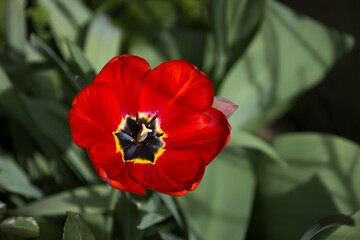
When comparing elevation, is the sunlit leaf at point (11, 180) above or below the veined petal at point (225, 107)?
below

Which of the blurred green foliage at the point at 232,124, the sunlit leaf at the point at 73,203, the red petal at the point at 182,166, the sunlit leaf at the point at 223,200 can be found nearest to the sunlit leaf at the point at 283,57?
the blurred green foliage at the point at 232,124

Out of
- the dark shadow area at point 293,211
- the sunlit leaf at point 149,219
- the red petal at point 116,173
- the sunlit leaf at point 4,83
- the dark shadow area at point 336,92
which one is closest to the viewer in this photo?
the red petal at point 116,173

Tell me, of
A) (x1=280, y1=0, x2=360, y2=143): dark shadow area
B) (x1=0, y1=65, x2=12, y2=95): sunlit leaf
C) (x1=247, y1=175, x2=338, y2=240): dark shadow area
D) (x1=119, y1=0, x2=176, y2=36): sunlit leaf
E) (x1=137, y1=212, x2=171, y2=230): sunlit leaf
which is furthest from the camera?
(x1=280, y1=0, x2=360, y2=143): dark shadow area

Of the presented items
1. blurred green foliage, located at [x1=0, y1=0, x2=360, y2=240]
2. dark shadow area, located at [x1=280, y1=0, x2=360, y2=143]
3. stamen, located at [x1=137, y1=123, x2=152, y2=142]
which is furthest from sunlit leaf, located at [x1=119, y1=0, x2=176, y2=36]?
stamen, located at [x1=137, y1=123, x2=152, y2=142]

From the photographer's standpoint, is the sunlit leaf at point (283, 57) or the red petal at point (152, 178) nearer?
the red petal at point (152, 178)

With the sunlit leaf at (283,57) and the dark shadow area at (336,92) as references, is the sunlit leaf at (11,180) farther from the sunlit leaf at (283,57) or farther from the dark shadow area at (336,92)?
the dark shadow area at (336,92)

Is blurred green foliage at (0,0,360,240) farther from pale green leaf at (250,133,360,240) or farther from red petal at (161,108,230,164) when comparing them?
red petal at (161,108,230,164)

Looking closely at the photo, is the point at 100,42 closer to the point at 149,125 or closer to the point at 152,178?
the point at 149,125

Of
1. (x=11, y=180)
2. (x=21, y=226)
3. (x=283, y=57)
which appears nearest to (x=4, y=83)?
(x=11, y=180)
